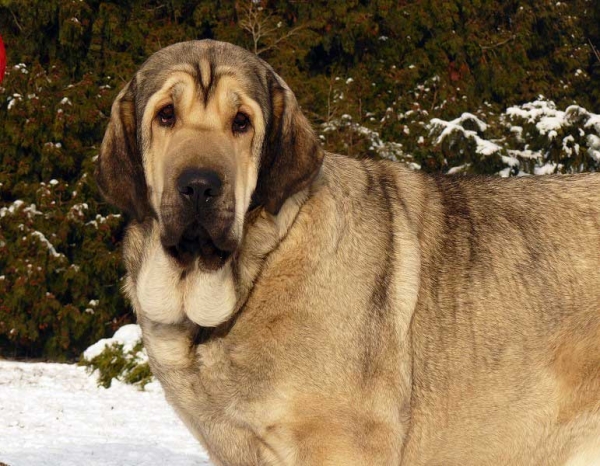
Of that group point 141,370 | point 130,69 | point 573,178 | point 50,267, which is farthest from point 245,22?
point 573,178

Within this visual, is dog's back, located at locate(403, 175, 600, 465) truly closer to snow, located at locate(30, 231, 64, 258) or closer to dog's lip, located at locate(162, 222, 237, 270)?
dog's lip, located at locate(162, 222, 237, 270)

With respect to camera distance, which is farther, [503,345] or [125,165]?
[503,345]

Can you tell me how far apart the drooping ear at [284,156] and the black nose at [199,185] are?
1.05 ft

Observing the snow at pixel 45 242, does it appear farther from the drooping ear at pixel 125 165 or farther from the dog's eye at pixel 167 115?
the dog's eye at pixel 167 115

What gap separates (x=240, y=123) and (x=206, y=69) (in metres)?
0.24

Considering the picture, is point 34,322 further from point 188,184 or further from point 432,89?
point 188,184

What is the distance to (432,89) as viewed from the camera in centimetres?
1669

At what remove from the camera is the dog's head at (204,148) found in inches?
149

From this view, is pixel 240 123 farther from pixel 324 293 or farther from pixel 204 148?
pixel 324 293

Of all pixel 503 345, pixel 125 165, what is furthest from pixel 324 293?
pixel 125 165

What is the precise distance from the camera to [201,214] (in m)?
3.77

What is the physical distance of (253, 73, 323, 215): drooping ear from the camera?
402 centimetres

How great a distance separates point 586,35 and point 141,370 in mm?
12678

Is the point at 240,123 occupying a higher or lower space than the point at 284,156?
higher
